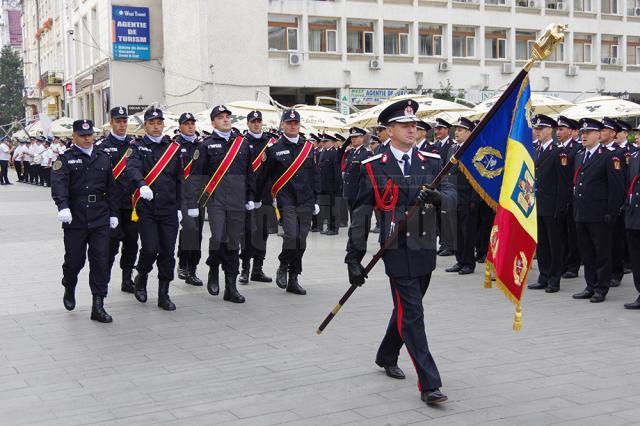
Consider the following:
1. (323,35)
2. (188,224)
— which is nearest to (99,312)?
(188,224)

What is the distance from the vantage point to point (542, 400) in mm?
5617

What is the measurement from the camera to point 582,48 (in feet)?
152

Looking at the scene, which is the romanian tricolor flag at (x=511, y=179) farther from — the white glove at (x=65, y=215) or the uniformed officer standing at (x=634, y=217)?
the white glove at (x=65, y=215)

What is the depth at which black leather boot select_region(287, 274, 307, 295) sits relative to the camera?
9.84 m

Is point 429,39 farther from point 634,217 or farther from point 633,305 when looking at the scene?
point 633,305

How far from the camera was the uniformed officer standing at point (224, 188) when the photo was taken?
944 centimetres

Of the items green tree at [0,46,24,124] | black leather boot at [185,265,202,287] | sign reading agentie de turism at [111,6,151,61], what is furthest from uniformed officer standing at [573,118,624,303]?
green tree at [0,46,24,124]

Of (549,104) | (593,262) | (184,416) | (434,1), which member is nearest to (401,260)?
(184,416)

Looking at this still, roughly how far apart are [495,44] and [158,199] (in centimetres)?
3764

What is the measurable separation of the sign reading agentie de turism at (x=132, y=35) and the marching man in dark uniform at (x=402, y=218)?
122 feet

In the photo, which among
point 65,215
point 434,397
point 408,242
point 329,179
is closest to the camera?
point 434,397

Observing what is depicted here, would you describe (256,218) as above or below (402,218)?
below

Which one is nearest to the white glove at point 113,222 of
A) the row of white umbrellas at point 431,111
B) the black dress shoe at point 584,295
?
the black dress shoe at point 584,295

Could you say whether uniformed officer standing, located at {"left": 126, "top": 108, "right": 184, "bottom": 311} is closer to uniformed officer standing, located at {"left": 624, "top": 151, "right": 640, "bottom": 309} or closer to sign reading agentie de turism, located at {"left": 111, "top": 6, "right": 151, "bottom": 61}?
uniformed officer standing, located at {"left": 624, "top": 151, "right": 640, "bottom": 309}
